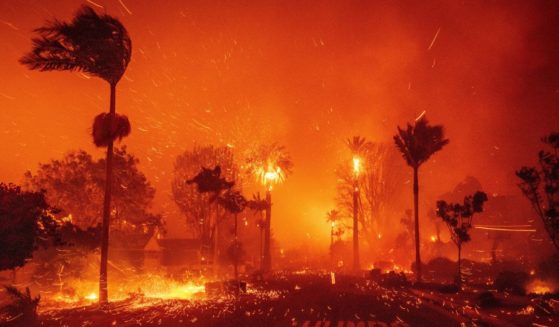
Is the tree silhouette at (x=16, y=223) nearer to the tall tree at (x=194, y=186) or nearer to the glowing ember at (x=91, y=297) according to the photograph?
the glowing ember at (x=91, y=297)

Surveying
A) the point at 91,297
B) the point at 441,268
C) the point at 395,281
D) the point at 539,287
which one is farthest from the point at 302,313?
the point at 441,268

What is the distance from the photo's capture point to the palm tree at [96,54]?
67.9 ft

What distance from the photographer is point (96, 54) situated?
21.6 m

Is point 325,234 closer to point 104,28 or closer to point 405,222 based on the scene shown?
point 405,222

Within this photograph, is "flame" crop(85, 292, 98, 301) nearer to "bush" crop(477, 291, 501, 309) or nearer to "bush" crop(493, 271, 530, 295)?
"bush" crop(477, 291, 501, 309)

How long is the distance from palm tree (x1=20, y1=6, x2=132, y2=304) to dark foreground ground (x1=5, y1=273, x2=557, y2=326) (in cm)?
381

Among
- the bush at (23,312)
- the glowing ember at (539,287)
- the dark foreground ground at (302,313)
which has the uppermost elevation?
the bush at (23,312)

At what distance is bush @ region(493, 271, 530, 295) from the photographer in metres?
26.6

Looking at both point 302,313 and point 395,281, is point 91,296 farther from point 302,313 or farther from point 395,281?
point 395,281

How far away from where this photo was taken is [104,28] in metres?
21.4

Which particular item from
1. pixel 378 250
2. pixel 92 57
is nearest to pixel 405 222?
pixel 378 250

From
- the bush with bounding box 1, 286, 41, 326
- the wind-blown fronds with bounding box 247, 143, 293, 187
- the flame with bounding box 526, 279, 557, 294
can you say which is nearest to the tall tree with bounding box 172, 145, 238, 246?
the wind-blown fronds with bounding box 247, 143, 293, 187

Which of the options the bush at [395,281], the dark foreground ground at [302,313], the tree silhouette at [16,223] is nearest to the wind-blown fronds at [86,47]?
the tree silhouette at [16,223]

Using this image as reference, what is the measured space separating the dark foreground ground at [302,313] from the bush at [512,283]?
3826mm
